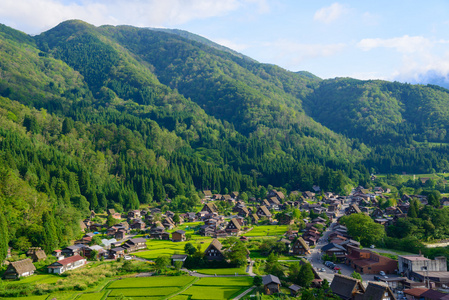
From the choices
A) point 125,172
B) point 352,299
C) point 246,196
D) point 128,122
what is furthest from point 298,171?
point 352,299

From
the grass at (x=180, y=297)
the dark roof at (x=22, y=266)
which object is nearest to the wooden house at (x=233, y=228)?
the grass at (x=180, y=297)

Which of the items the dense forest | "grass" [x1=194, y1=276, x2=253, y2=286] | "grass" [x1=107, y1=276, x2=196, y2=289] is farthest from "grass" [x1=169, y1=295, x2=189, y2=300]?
the dense forest

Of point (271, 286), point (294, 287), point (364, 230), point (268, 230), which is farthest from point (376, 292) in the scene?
point (268, 230)

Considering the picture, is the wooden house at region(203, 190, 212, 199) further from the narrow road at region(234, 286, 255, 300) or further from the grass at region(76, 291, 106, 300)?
the grass at region(76, 291, 106, 300)

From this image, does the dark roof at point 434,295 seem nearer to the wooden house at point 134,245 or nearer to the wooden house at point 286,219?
the wooden house at point 134,245

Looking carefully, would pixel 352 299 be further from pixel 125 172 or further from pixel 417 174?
pixel 417 174

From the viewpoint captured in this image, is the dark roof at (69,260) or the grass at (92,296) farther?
the dark roof at (69,260)

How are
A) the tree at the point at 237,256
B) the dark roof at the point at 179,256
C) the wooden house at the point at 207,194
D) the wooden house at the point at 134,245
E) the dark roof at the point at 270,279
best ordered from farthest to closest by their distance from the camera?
the wooden house at the point at 207,194 < the wooden house at the point at 134,245 < the dark roof at the point at 179,256 < the tree at the point at 237,256 < the dark roof at the point at 270,279
